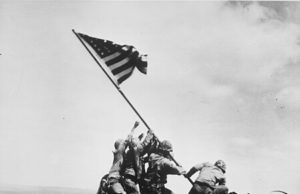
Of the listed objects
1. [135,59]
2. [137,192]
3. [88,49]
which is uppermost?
[88,49]

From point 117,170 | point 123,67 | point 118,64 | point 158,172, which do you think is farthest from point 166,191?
point 118,64

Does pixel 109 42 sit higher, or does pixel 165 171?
pixel 109 42

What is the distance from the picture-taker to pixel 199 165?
958 centimetres

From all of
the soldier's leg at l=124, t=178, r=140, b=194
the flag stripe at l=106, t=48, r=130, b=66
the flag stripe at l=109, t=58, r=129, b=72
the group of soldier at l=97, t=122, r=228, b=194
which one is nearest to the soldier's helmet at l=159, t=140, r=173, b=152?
the group of soldier at l=97, t=122, r=228, b=194

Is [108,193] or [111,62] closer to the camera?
[108,193]

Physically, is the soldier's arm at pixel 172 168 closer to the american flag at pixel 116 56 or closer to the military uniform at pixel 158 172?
the military uniform at pixel 158 172

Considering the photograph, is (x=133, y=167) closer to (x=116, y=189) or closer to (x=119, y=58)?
(x=116, y=189)

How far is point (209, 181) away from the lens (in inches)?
358

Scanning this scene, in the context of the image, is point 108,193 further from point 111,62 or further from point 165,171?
point 111,62

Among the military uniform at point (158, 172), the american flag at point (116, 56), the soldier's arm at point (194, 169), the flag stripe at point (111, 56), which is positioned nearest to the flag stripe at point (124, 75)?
the american flag at point (116, 56)

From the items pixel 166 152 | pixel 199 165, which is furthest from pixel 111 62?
pixel 199 165

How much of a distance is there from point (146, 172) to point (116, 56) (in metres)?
2.75

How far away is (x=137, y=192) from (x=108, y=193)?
2.15 feet

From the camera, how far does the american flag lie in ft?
31.3
